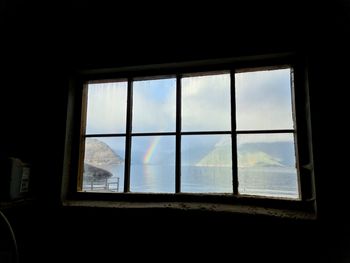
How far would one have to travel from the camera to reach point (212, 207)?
96 centimetres

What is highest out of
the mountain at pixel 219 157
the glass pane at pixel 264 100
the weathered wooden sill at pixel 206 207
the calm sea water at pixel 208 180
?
the glass pane at pixel 264 100

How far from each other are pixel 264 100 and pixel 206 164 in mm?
434

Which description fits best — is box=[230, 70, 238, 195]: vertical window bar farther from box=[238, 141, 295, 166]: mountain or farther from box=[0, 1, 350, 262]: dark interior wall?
box=[0, 1, 350, 262]: dark interior wall

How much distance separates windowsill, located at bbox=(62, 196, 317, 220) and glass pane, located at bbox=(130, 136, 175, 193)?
0.09 metres

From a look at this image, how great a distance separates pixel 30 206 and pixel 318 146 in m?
1.34

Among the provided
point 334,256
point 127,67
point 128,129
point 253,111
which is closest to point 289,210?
point 334,256

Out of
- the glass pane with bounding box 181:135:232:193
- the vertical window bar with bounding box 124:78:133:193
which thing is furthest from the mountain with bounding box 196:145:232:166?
the vertical window bar with bounding box 124:78:133:193

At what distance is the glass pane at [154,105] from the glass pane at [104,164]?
0.16 metres

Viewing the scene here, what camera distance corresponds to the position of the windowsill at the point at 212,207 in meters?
0.87

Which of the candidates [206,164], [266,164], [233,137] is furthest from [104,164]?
[266,164]

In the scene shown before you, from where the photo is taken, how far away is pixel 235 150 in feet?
3.51

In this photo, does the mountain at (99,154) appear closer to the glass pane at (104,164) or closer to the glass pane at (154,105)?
the glass pane at (104,164)

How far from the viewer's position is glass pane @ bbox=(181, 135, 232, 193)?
42.8 inches

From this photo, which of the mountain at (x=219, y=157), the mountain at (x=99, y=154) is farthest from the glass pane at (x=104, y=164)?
the mountain at (x=219, y=157)
